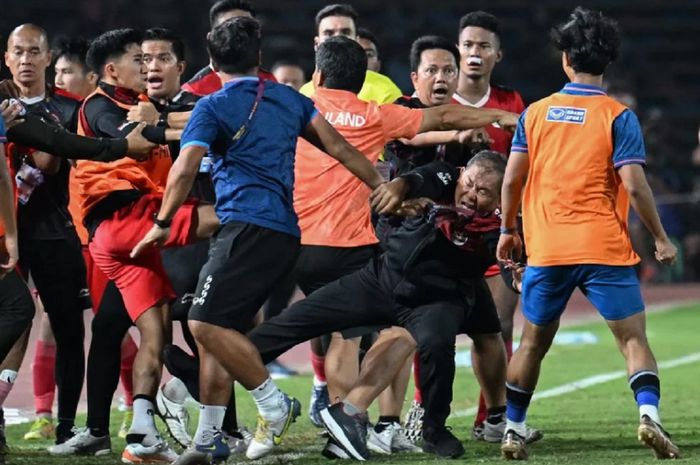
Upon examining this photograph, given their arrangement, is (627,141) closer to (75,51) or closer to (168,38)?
(168,38)

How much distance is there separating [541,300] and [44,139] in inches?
99.6

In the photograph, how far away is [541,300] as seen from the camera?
7.82 meters

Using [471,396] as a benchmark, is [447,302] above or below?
above

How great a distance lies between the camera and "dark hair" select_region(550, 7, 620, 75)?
7.77 meters

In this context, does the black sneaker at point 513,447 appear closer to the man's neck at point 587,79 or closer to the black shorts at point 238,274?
the black shorts at point 238,274

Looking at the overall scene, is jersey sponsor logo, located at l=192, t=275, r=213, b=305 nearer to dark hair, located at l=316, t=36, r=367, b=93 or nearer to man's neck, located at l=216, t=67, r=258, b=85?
man's neck, located at l=216, t=67, r=258, b=85

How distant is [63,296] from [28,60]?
A: 4.48ft

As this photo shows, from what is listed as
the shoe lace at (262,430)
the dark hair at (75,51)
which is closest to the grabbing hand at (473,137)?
the shoe lace at (262,430)

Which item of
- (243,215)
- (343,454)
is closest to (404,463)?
(343,454)

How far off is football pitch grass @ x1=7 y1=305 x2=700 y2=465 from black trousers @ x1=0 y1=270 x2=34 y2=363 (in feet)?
2.49

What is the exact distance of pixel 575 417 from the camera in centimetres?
→ 1019

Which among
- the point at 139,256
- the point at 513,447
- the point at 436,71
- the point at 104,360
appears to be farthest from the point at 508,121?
the point at 104,360

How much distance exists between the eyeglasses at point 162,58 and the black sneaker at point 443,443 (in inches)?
99.2

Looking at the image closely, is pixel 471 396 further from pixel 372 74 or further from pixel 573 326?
pixel 573 326
